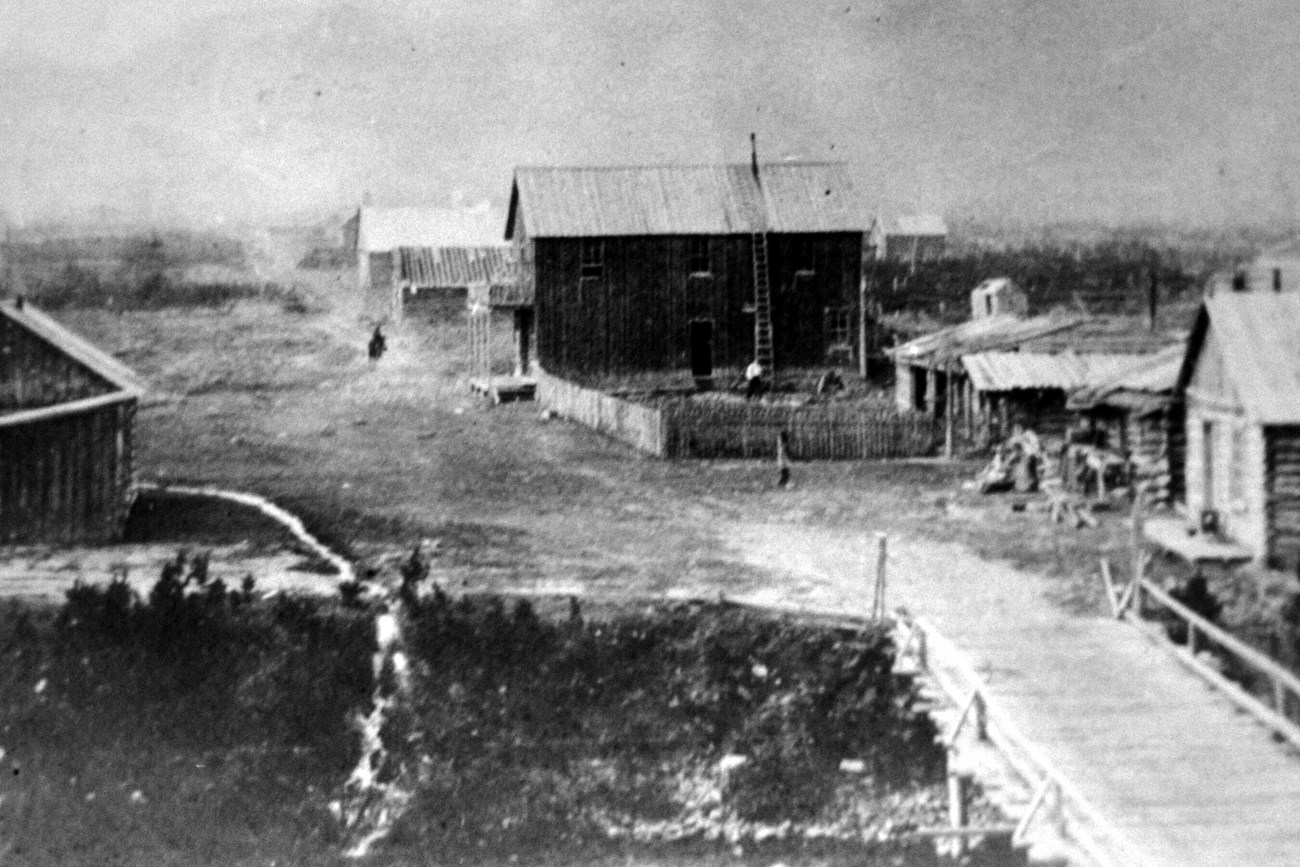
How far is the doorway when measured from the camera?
5789 millimetres

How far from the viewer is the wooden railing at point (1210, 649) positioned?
5.09m

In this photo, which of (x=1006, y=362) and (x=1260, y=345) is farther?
(x=1006, y=362)

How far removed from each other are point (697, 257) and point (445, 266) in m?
1.02

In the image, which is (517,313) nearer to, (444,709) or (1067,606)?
(444,709)

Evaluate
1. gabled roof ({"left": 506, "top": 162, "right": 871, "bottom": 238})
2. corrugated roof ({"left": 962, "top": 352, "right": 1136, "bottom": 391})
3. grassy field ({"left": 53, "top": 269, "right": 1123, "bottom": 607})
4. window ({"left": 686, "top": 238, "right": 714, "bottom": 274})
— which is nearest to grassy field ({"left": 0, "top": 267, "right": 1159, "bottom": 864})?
grassy field ({"left": 53, "top": 269, "right": 1123, "bottom": 607})

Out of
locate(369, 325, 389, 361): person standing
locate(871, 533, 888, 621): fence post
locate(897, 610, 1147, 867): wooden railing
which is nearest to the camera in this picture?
locate(897, 610, 1147, 867): wooden railing

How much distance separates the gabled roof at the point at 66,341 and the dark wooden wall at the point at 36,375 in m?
0.02

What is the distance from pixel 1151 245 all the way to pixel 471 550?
2.88 metres

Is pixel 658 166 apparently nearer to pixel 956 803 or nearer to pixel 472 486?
pixel 472 486

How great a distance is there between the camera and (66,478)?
546 cm

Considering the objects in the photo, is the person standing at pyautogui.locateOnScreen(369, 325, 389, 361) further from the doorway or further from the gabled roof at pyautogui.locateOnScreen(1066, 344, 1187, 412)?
the gabled roof at pyautogui.locateOnScreen(1066, 344, 1187, 412)

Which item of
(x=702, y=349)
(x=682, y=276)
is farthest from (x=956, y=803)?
(x=682, y=276)

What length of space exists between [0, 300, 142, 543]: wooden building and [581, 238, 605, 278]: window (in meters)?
1.82

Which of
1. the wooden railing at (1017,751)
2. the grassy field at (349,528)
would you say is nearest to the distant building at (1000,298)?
the grassy field at (349,528)
